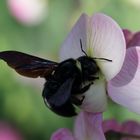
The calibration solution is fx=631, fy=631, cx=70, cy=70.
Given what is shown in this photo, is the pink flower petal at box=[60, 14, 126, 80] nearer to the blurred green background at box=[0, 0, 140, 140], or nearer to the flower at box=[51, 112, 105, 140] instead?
the flower at box=[51, 112, 105, 140]

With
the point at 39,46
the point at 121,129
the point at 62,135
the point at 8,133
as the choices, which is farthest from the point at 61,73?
the point at 39,46

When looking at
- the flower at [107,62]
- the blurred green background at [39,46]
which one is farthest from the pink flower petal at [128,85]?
the blurred green background at [39,46]

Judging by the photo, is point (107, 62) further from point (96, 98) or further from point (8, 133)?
point (8, 133)

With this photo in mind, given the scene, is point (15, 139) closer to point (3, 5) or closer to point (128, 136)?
point (3, 5)

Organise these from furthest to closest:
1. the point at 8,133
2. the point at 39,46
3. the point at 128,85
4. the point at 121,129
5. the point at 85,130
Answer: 1. the point at 39,46
2. the point at 8,133
3. the point at 121,129
4. the point at 85,130
5. the point at 128,85

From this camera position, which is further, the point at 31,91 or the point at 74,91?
the point at 31,91

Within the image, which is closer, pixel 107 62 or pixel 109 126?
pixel 107 62

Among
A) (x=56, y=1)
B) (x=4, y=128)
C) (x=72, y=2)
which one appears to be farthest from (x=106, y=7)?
(x=4, y=128)

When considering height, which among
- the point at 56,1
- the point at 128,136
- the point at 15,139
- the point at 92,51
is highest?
the point at 92,51
